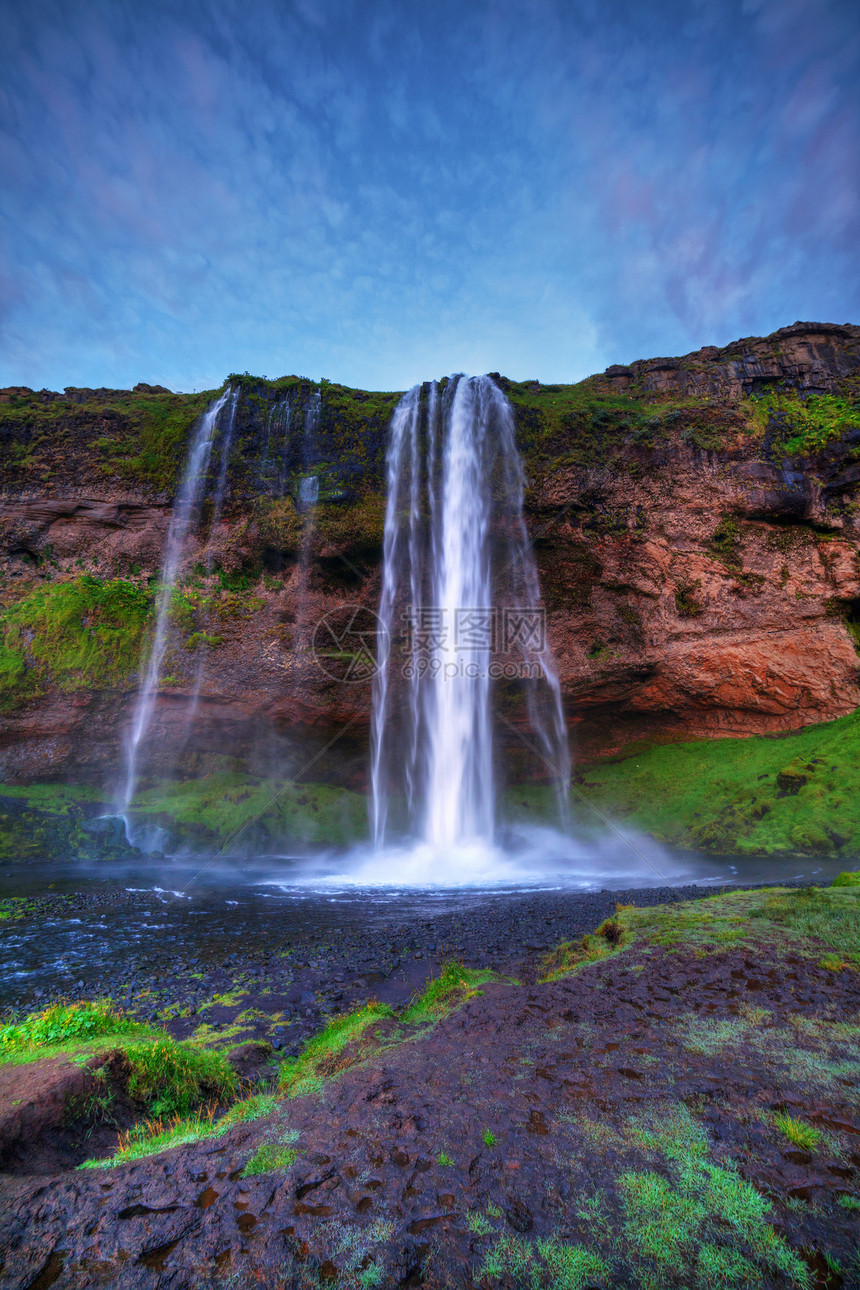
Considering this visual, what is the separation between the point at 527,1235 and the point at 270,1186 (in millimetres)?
1327

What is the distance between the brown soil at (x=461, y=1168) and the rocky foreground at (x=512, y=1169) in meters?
0.01

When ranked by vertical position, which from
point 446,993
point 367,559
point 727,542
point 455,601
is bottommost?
→ point 446,993

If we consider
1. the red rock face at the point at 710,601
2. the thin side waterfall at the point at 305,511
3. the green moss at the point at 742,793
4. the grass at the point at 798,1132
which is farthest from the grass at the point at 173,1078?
the red rock face at the point at 710,601

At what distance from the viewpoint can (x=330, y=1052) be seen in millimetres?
4883

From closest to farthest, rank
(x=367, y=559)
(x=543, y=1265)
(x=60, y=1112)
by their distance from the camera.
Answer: (x=543, y=1265) → (x=60, y=1112) → (x=367, y=559)

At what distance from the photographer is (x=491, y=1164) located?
111 inches

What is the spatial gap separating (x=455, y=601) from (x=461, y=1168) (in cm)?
1952

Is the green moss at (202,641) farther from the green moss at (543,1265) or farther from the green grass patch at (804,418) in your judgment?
the green grass patch at (804,418)

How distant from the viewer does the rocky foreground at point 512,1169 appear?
2178mm

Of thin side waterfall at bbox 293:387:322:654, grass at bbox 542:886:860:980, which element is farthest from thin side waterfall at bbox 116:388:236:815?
grass at bbox 542:886:860:980

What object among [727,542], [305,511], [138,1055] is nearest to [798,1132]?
[138,1055]

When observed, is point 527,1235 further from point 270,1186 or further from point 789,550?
point 789,550

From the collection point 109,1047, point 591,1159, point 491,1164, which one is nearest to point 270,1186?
point 491,1164

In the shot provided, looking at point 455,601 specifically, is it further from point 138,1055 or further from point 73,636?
point 138,1055
